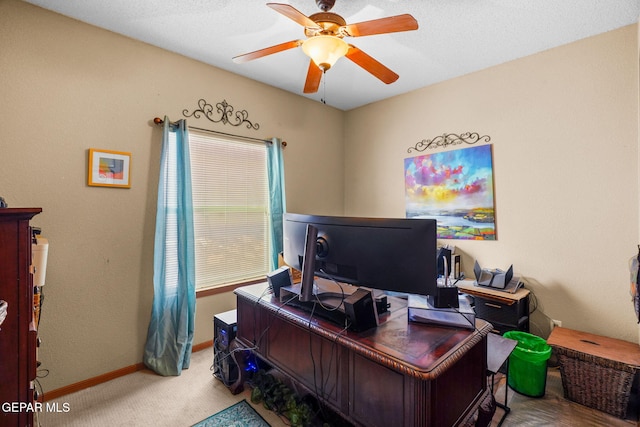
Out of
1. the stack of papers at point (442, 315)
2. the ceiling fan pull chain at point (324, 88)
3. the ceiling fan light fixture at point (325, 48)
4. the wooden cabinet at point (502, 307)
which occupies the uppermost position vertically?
the ceiling fan pull chain at point (324, 88)

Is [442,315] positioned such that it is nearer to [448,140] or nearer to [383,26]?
[383,26]

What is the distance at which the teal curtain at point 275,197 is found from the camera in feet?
10.9

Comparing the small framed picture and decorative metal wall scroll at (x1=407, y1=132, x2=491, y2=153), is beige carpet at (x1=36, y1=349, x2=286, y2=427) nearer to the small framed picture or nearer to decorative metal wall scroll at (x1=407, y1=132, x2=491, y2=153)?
the small framed picture

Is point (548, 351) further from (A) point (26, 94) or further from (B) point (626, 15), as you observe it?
(A) point (26, 94)

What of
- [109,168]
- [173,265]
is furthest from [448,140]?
[109,168]

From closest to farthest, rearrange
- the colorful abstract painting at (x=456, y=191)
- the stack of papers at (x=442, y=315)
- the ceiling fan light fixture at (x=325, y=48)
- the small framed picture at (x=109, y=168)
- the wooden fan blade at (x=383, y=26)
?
the stack of papers at (x=442, y=315) → the wooden fan blade at (x=383, y=26) → the ceiling fan light fixture at (x=325, y=48) → the small framed picture at (x=109, y=168) → the colorful abstract painting at (x=456, y=191)

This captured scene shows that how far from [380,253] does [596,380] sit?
6.40 ft

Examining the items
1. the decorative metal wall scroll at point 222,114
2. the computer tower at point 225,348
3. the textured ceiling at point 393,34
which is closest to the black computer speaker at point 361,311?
the computer tower at point 225,348

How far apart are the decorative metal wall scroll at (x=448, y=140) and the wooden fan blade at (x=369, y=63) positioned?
138cm

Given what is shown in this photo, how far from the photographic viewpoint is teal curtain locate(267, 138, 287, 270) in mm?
3316

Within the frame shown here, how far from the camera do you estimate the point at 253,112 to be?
3281mm

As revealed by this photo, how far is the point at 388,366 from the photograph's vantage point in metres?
1.20

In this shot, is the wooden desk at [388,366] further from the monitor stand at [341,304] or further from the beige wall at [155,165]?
the beige wall at [155,165]

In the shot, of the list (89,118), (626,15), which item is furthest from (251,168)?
(626,15)
